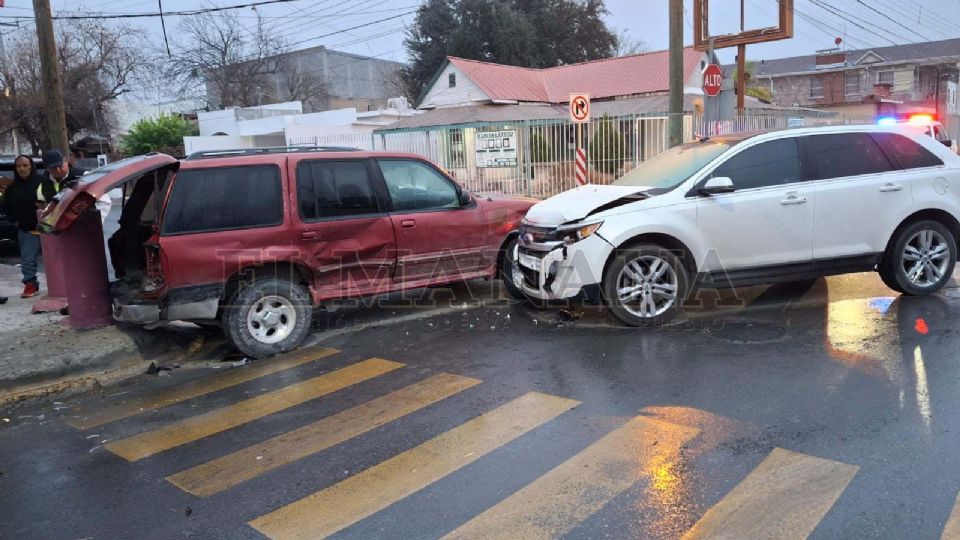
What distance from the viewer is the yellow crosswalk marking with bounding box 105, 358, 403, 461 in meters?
4.48

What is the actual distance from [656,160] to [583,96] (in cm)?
498

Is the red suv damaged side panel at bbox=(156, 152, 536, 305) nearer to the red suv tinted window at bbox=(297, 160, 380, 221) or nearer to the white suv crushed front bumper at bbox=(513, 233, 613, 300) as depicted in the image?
the red suv tinted window at bbox=(297, 160, 380, 221)

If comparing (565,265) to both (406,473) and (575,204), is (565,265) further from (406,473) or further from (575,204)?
(406,473)

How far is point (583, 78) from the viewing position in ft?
105

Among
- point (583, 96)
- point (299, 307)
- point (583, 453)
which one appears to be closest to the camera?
point (583, 453)

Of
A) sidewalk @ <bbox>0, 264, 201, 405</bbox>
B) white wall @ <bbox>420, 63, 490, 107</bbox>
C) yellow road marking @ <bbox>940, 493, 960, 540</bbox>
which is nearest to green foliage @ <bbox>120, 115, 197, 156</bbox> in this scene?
white wall @ <bbox>420, 63, 490, 107</bbox>

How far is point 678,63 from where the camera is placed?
1309cm

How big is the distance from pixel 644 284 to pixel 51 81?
363 inches

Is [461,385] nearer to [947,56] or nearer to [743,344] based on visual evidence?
[743,344]

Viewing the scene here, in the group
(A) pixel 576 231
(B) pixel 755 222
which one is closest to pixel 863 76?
(B) pixel 755 222

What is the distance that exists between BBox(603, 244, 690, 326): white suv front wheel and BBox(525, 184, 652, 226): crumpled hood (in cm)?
50

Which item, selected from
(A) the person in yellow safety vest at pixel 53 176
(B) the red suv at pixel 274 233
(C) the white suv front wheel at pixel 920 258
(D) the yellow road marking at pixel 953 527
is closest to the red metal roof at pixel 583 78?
(A) the person in yellow safety vest at pixel 53 176

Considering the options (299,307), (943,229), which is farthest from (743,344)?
(299,307)

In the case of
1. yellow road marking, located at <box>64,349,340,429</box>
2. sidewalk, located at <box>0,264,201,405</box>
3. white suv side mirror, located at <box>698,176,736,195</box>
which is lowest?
yellow road marking, located at <box>64,349,340,429</box>
